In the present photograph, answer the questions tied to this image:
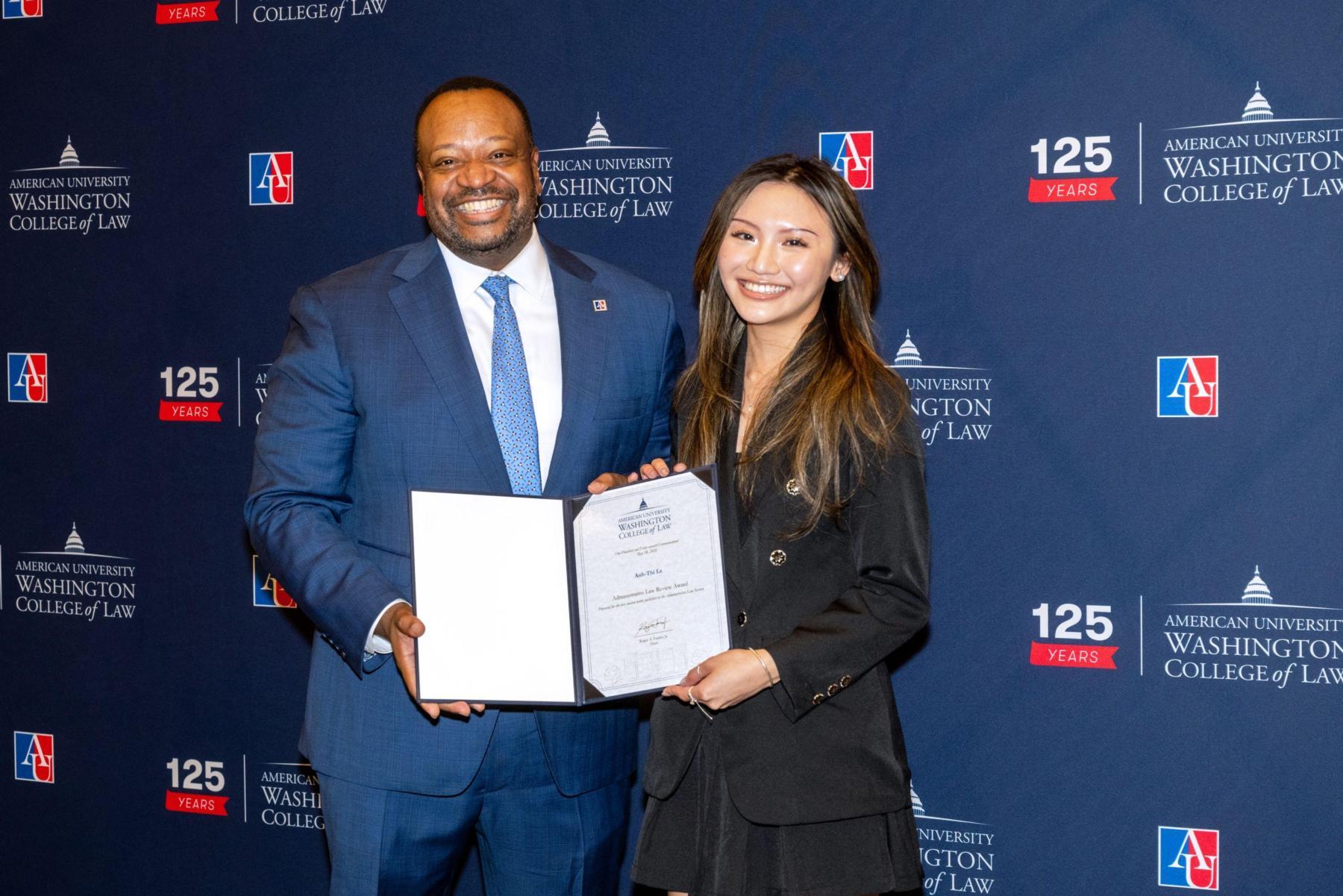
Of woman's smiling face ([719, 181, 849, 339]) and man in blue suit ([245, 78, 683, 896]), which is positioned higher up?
woman's smiling face ([719, 181, 849, 339])

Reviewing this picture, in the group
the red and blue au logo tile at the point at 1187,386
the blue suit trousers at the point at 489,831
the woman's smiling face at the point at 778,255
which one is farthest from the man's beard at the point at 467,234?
the red and blue au logo tile at the point at 1187,386

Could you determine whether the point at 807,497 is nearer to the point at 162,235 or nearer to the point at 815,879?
the point at 815,879

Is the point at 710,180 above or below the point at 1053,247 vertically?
above

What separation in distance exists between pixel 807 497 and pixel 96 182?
2.74 m

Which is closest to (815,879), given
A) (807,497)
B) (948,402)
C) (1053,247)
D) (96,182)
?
(807,497)

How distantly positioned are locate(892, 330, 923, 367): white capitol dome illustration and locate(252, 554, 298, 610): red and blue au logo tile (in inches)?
74.4

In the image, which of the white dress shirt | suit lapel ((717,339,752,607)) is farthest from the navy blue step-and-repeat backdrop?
suit lapel ((717,339,752,607))

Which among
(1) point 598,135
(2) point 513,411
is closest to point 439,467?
(2) point 513,411

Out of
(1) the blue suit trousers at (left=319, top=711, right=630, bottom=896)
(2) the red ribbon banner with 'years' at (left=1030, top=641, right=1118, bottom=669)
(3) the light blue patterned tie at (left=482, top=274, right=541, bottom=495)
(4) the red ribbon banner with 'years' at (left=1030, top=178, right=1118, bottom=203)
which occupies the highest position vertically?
(4) the red ribbon banner with 'years' at (left=1030, top=178, right=1118, bottom=203)

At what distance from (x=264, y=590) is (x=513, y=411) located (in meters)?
1.64

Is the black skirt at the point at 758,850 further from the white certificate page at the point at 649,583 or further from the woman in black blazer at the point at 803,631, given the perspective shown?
the white certificate page at the point at 649,583

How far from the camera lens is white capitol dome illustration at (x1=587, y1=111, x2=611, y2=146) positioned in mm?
3326

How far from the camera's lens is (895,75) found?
10.2ft

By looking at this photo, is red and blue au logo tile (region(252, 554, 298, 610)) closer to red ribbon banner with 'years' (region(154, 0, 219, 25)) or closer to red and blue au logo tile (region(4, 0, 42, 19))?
red ribbon banner with 'years' (region(154, 0, 219, 25))
